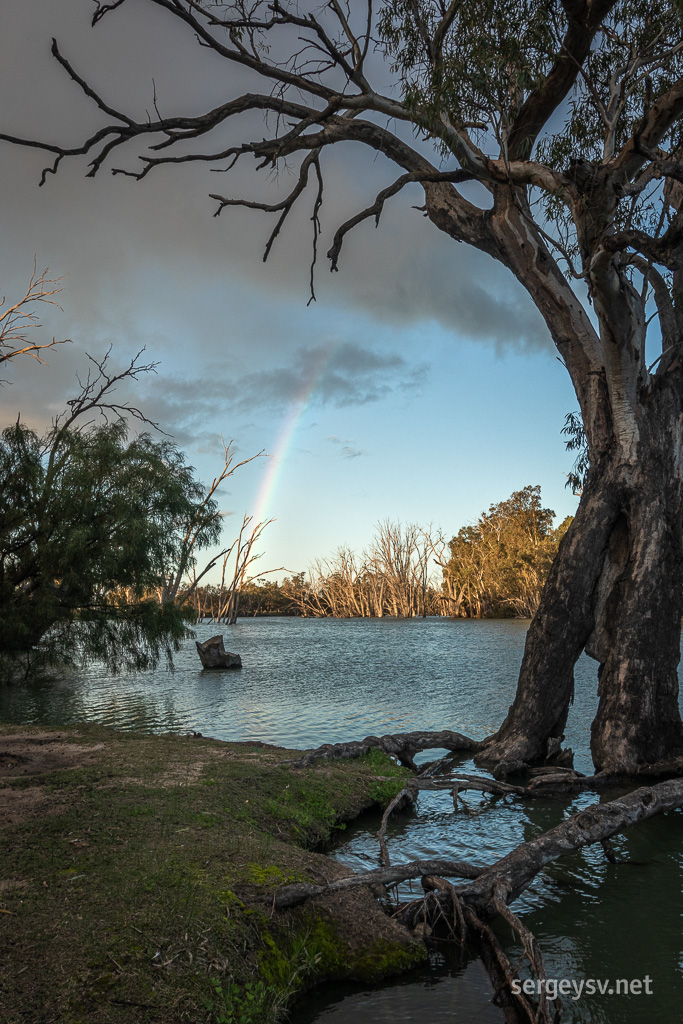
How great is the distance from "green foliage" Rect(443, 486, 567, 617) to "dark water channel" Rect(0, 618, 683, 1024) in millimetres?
47137

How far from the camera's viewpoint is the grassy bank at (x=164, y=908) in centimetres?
340

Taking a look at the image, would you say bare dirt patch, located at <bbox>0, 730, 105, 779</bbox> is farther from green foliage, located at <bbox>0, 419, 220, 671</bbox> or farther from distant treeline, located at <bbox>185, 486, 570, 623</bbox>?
distant treeline, located at <bbox>185, 486, 570, 623</bbox>

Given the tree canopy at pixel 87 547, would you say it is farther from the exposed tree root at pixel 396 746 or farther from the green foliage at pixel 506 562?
the green foliage at pixel 506 562

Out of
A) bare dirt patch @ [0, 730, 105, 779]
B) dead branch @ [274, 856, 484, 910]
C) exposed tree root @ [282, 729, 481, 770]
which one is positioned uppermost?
bare dirt patch @ [0, 730, 105, 779]

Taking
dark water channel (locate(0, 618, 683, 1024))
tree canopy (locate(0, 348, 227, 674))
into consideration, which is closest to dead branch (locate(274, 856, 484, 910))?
dark water channel (locate(0, 618, 683, 1024))

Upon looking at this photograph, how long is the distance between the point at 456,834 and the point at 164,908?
4.07 metres

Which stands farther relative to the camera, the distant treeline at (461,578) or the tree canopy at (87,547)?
the distant treeline at (461,578)

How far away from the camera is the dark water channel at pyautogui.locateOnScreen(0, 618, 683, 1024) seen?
4094 millimetres

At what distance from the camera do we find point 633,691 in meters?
9.17

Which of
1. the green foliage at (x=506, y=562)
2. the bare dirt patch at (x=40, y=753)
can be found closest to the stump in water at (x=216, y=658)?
the bare dirt patch at (x=40, y=753)

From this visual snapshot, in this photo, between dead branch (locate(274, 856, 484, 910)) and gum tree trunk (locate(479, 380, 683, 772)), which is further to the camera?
gum tree trunk (locate(479, 380, 683, 772))

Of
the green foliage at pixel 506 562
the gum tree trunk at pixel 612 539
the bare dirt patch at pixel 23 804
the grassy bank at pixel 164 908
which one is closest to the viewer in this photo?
the grassy bank at pixel 164 908

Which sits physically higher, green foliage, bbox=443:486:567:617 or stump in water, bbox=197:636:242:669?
green foliage, bbox=443:486:567:617

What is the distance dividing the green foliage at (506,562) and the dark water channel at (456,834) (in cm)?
4714
